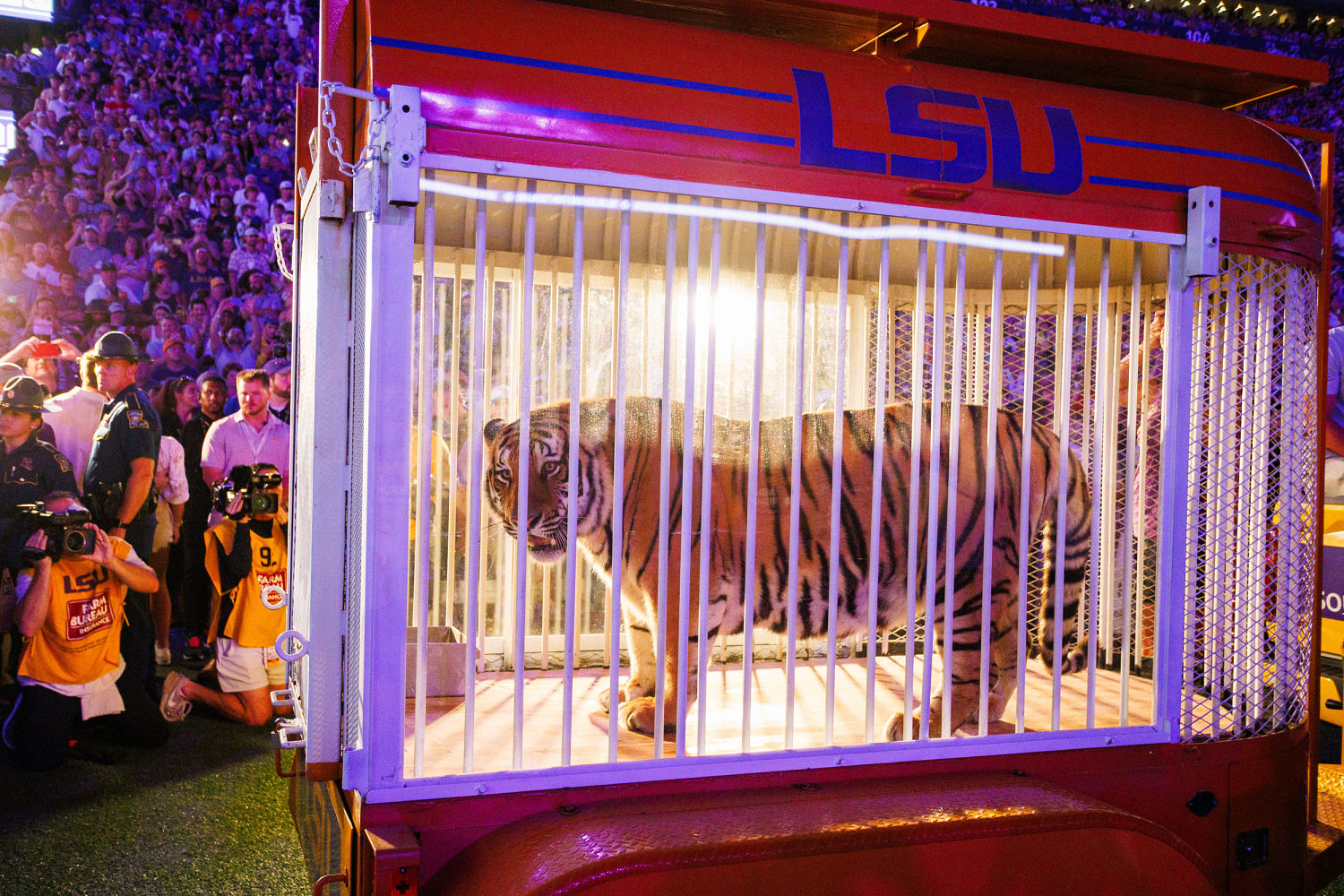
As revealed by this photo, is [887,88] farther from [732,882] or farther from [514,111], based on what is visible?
[732,882]

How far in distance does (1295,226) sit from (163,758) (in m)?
4.62

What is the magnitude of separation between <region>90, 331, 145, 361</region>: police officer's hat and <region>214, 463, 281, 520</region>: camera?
0.78 metres

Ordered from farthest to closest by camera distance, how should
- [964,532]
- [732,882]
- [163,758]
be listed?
1. [163,758]
2. [964,532]
3. [732,882]

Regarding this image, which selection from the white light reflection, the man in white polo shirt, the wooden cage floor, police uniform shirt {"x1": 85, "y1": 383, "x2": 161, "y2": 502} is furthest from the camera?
the man in white polo shirt

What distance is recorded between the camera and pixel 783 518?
2.48 metres

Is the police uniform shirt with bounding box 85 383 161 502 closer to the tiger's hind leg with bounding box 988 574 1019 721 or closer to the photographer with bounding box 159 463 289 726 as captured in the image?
the photographer with bounding box 159 463 289 726

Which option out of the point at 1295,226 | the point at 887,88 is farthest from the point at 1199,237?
the point at 887,88

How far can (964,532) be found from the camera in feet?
8.39

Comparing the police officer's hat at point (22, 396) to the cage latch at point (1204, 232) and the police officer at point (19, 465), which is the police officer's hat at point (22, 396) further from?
the cage latch at point (1204, 232)

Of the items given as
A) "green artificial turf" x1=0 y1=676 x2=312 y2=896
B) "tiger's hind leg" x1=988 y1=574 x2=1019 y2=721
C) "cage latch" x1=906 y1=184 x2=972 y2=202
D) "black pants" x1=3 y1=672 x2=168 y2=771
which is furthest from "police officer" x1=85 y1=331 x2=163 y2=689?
"cage latch" x1=906 y1=184 x2=972 y2=202

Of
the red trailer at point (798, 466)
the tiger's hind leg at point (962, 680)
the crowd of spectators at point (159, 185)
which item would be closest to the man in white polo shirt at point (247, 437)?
the crowd of spectators at point (159, 185)

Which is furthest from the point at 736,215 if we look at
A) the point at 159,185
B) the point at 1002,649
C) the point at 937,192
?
the point at 159,185

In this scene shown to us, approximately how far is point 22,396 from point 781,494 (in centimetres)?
374

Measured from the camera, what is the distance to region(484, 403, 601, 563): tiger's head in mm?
2443
